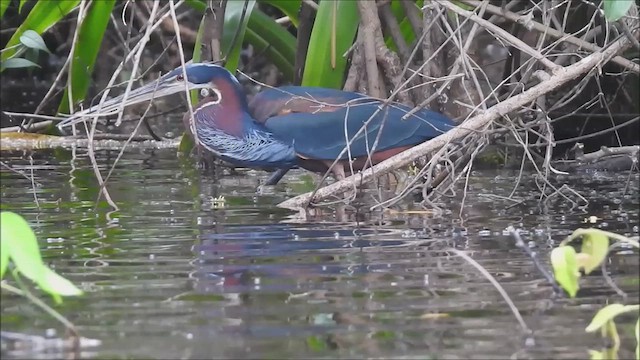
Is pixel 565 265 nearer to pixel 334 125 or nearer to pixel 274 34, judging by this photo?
pixel 334 125

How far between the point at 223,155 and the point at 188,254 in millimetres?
2127

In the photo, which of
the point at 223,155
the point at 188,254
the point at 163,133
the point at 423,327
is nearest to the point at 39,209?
the point at 223,155

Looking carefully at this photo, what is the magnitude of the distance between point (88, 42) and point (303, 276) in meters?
4.11

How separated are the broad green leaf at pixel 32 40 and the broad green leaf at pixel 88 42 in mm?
519

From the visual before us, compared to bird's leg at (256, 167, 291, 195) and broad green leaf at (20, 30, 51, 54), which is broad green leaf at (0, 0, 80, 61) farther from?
bird's leg at (256, 167, 291, 195)

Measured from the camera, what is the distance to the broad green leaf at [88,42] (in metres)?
8.07

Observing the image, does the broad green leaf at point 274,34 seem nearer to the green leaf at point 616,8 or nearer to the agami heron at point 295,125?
the agami heron at point 295,125

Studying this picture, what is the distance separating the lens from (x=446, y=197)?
22.1 ft

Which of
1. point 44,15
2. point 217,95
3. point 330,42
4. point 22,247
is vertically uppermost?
point 44,15

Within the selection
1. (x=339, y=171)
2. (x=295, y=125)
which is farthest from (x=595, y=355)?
(x=295, y=125)

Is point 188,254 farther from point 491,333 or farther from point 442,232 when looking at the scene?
point 491,333

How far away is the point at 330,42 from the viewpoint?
7477mm

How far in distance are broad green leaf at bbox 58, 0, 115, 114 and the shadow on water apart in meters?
1.15

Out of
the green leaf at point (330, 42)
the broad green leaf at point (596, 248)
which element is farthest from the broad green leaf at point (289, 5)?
the broad green leaf at point (596, 248)
